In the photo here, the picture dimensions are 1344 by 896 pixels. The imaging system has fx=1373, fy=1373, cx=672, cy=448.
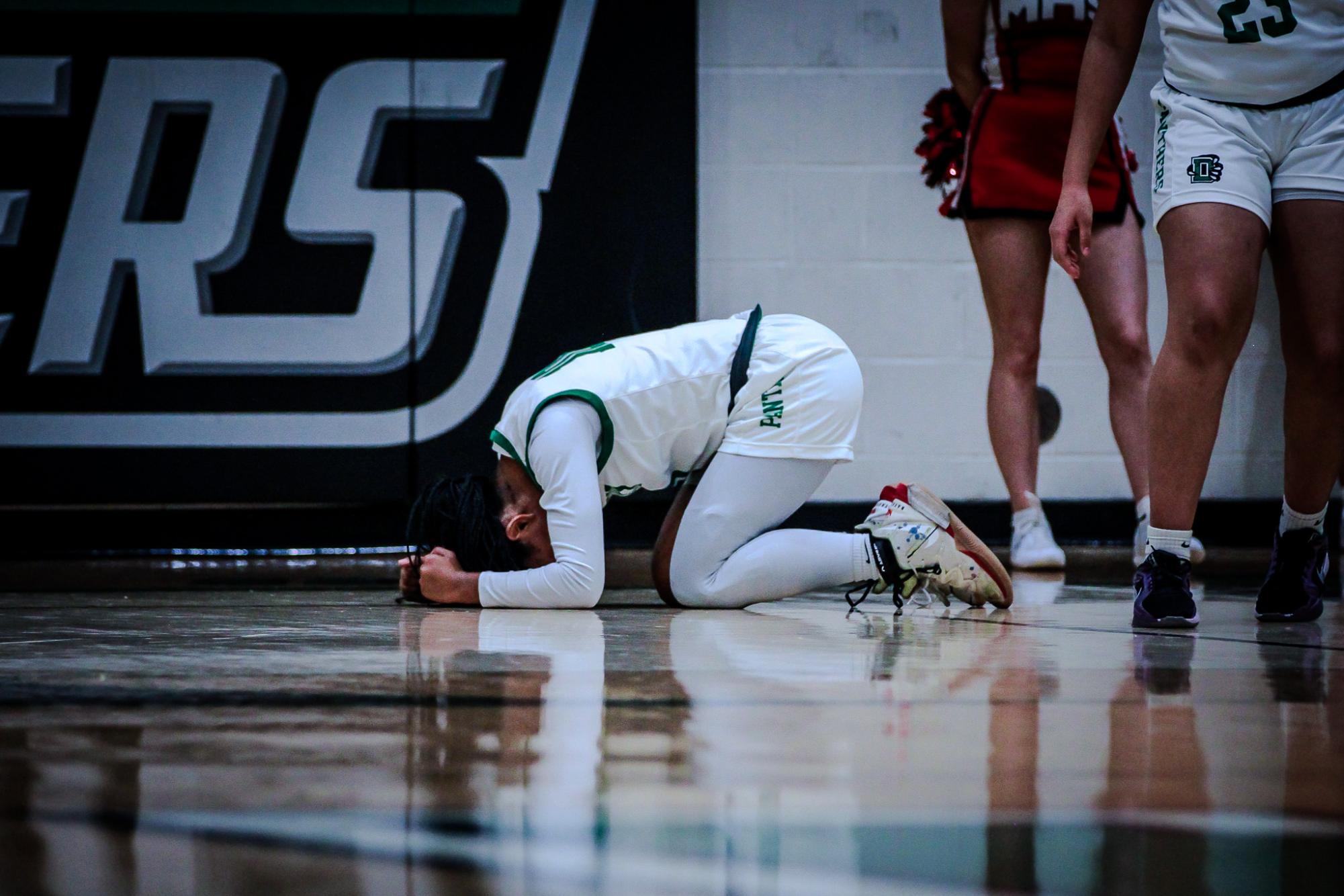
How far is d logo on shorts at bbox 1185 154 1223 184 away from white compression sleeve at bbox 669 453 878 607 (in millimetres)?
744

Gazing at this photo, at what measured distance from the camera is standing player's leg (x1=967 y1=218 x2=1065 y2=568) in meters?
3.14

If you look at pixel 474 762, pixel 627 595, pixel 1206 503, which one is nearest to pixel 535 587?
pixel 627 595

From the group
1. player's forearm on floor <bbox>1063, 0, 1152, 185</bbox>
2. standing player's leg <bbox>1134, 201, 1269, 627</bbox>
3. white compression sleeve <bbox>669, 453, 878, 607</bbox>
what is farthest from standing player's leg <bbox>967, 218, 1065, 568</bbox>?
standing player's leg <bbox>1134, 201, 1269, 627</bbox>

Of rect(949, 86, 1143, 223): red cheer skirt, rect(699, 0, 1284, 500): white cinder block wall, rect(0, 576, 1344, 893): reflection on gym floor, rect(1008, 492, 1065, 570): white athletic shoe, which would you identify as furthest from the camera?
rect(699, 0, 1284, 500): white cinder block wall

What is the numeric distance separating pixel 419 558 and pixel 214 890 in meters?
1.66

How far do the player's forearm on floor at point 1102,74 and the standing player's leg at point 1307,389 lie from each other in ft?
0.88

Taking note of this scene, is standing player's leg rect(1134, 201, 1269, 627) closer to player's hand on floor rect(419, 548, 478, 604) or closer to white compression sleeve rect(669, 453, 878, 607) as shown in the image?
white compression sleeve rect(669, 453, 878, 607)

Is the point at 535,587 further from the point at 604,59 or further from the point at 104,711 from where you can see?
the point at 604,59

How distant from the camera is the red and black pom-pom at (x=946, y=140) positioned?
128 inches

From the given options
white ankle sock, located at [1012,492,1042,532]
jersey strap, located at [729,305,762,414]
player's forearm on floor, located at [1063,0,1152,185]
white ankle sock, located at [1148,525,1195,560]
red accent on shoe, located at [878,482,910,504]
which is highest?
player's forearm on floor, located at [1063,0,1152,185]

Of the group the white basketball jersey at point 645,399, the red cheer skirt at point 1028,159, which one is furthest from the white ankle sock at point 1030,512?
the white basketball jersey at point 645,399

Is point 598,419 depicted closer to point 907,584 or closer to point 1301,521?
point 907,584

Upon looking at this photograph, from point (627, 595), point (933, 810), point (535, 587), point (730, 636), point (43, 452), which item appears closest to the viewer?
point (933, 810)

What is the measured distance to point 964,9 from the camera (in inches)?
121
